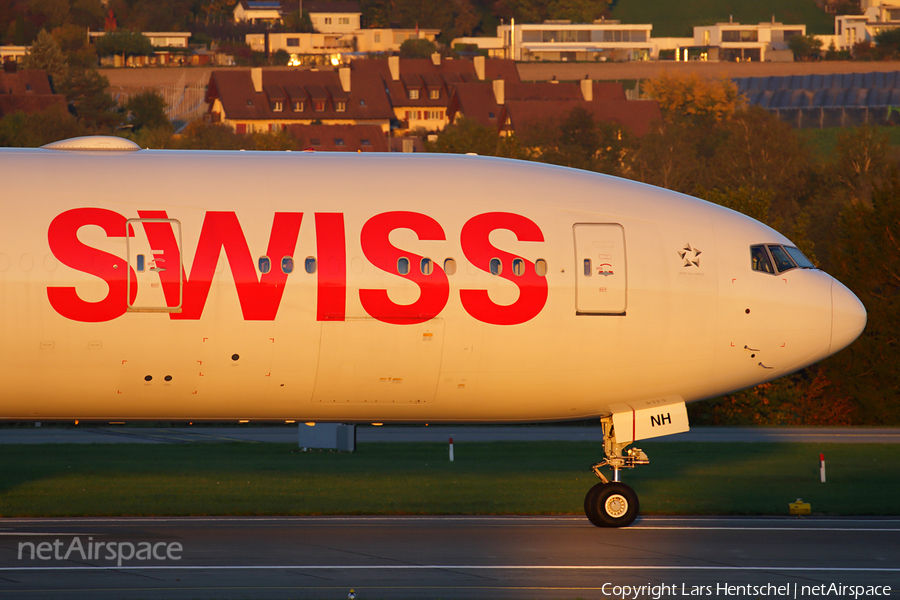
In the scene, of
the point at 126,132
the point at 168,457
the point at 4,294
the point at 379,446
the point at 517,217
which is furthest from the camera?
the point at 126,132

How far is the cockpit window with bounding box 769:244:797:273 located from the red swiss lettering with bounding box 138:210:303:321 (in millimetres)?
9267

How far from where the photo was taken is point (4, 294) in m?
21.3

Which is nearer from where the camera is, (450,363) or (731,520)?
(450,363)

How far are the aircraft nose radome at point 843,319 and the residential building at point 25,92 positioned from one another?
149m

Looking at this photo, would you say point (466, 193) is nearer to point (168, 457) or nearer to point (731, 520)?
point (731, 520)

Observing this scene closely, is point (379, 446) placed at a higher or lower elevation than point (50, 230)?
lower

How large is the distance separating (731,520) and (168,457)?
19134 mm

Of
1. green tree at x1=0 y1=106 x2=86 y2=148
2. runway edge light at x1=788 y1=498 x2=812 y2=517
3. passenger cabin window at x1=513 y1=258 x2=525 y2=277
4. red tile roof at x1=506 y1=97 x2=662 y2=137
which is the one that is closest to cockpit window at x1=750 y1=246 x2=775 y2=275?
passenger cabin window at x1=513 y1=258 x2=525 y2=277

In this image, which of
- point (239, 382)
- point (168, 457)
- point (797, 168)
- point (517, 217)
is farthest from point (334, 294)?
point (797, 168)

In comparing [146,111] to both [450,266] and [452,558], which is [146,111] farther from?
[452,558]

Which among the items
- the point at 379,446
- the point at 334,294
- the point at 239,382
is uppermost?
the point at 334,294

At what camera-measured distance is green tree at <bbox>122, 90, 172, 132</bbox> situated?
173375mm

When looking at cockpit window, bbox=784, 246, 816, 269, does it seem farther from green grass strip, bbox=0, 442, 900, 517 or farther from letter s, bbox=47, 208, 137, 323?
letter s, bbox=47, 208, 137, 323

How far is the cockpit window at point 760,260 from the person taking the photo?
23.4 m
